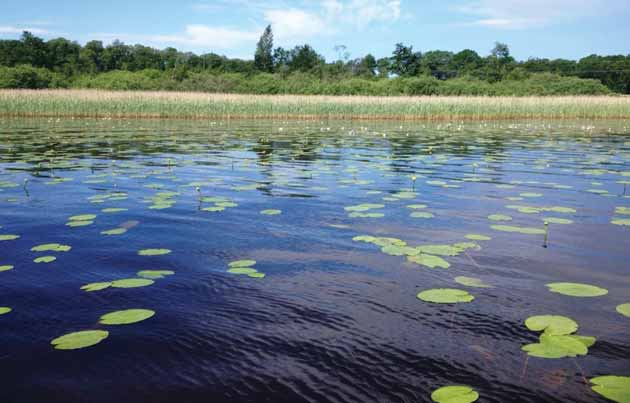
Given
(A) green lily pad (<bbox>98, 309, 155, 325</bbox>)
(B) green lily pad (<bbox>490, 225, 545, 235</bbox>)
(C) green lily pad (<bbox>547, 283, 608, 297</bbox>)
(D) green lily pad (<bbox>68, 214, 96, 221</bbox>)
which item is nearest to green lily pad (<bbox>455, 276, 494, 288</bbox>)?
(C) green lily pad (<bbox>547, 283, 608, 297</bbox>)

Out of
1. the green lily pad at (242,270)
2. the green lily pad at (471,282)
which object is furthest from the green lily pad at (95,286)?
the green lily pad at (471,282)

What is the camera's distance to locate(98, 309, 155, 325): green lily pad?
2457 millimetres

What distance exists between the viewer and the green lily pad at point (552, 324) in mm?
2326

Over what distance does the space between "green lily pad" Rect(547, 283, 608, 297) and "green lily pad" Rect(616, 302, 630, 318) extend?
0.16m

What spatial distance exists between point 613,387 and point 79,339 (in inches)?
92.5

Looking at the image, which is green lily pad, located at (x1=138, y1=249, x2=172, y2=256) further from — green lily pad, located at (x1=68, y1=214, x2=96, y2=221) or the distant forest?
the distant forest

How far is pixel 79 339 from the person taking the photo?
2246 millimetres

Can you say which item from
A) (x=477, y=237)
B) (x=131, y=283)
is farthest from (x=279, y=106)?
(x=131, y=283)

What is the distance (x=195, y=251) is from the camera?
3.71 m

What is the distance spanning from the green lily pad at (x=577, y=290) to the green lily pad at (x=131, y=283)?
2561 mm

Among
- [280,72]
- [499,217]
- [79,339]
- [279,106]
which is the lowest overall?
[79,339]

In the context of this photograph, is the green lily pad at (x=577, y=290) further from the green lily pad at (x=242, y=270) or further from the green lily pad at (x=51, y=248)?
the green lily pad at (x=51, y=248)

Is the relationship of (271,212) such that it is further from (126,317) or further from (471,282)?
(126,317)

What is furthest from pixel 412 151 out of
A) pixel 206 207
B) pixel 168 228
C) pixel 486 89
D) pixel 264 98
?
pixel 486 89
